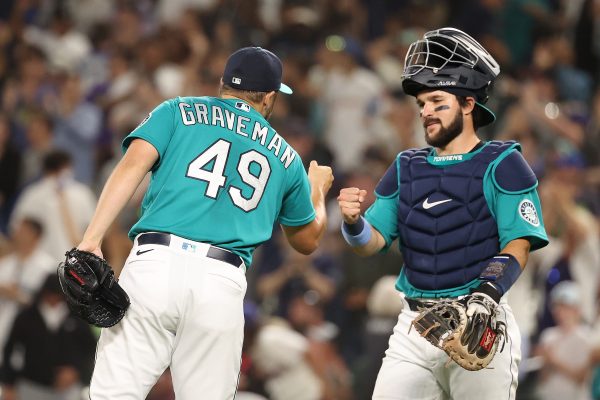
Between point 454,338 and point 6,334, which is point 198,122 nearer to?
point 454,338

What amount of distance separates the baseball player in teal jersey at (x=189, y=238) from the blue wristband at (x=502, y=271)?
1103mm

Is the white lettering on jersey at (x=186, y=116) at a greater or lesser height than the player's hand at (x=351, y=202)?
greater

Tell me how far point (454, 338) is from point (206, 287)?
117 cm

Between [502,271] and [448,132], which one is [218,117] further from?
[502,271]

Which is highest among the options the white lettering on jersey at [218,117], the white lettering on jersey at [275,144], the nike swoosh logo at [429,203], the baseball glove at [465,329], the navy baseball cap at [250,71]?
the navy baseball cap at [250,71]

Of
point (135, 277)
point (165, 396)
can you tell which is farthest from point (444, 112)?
point (165, 396)

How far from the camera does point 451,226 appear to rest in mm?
6207

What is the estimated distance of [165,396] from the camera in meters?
9.48

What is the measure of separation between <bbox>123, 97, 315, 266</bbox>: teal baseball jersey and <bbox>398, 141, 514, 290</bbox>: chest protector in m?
0.78

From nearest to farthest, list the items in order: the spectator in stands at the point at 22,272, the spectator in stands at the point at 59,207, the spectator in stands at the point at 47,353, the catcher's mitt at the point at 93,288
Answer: the catcher's mitt at the point at 93,288
the spectator in stands at the point at 47,353
the spectator in stands at the point at 22,272
the spectator in stands at the point at 59,207

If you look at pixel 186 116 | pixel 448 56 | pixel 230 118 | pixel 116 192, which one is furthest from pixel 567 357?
pixel 116 192

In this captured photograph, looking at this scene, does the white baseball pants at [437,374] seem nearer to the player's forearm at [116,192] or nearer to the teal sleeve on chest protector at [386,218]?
the teal sleeve on chest protector at [386,218]

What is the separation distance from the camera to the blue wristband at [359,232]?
252 inches

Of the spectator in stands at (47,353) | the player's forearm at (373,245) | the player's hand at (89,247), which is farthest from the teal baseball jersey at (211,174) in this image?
the spectator in stands at (47,353)
